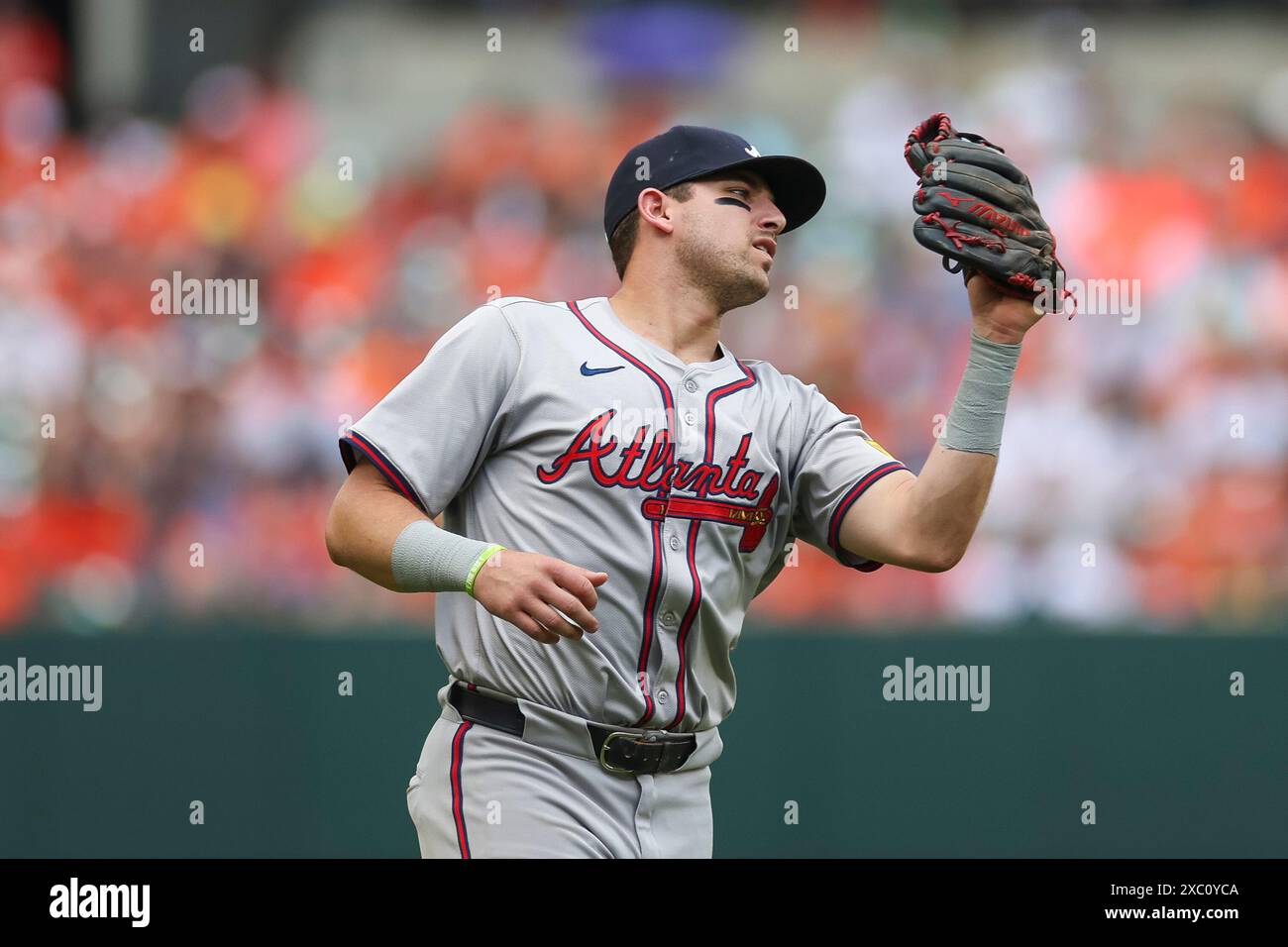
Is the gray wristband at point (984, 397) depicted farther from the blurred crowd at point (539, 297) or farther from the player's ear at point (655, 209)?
the blurred crowd at point (539, 297)

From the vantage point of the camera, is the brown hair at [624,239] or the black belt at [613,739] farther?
the brown hair at [624,239]

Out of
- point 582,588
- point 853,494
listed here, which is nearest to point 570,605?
point 582,588

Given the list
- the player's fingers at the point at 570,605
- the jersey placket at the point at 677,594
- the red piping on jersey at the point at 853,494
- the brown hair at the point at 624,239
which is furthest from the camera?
the brown hair at the point at 624,239

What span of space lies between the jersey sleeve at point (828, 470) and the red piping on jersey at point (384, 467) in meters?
0.70

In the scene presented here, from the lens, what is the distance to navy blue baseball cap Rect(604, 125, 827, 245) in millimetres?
2670

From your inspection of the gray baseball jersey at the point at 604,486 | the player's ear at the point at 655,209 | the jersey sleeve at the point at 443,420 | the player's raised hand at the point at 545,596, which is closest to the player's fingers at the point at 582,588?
the player's raised hand at the point at 545,596

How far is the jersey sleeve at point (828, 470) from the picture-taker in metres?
2.57

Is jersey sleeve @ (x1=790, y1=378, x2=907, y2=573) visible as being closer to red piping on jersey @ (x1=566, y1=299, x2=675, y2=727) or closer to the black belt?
red piping on jersey @ (x1=566, y1=299, x2=675, y2=727)

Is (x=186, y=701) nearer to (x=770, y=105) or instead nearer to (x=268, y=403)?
(x=268, y=403)

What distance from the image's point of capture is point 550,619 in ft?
6.90

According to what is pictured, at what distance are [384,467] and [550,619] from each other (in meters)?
0.46

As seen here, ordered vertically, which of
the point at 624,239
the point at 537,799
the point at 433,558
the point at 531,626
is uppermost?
the point at 624,239

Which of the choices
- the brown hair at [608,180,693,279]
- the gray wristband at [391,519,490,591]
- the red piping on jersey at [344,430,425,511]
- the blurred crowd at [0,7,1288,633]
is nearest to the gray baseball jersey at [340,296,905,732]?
the red piping on jersey at [344,430,425,511]

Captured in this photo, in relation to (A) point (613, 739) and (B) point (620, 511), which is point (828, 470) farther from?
(A) point (613, 739)
